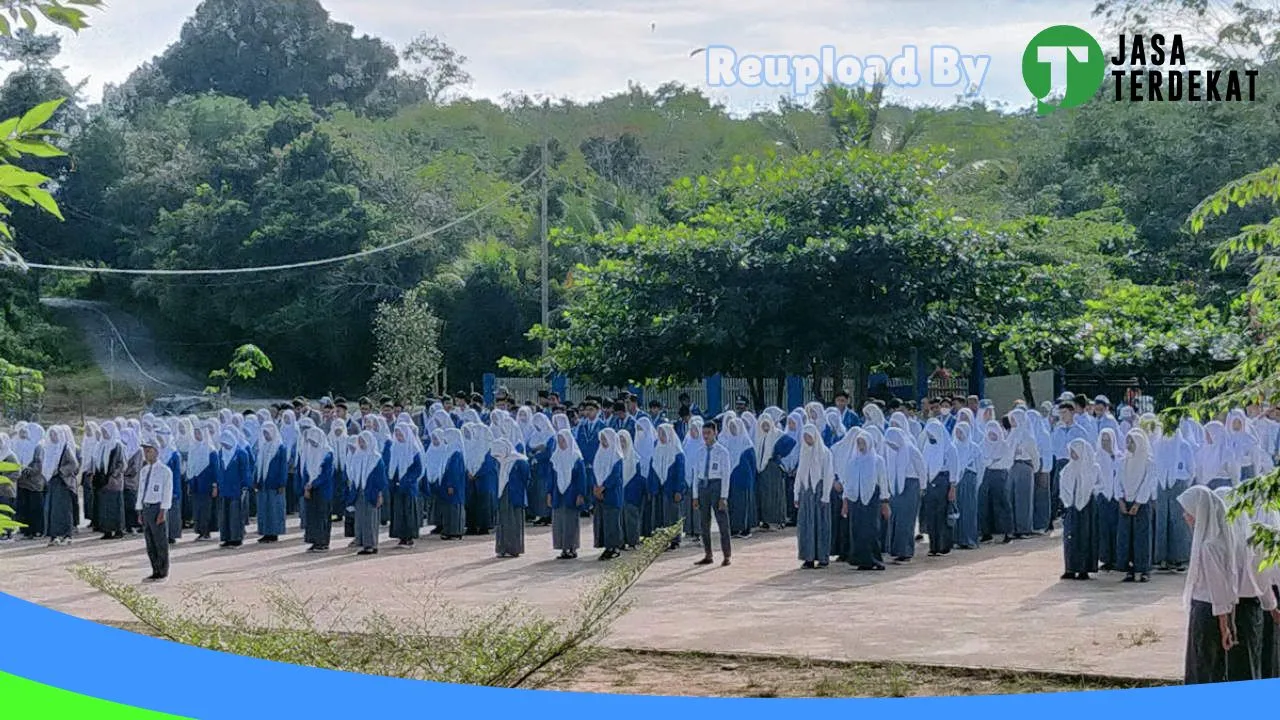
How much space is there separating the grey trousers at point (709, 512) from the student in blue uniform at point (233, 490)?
4.78 m

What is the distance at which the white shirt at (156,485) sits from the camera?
39.1 ft

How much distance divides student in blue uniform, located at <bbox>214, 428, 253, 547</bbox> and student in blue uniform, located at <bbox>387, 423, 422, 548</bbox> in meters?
1.48

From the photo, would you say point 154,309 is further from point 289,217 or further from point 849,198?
point 849,198

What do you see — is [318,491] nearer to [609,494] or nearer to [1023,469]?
[609,494]

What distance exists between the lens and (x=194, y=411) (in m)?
19.6

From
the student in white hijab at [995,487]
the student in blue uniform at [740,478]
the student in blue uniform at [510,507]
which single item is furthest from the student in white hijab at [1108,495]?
the student in blue uniform at [510,507]

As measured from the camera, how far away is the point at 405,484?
48.2 feet

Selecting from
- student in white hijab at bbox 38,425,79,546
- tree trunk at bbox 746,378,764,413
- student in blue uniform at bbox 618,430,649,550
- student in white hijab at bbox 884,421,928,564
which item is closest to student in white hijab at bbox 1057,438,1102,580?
student in white hijab at bbox 884,421,928,564

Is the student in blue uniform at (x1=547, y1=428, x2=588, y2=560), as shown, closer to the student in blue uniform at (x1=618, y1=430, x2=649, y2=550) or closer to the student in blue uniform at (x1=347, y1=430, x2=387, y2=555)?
the student in blue uniform at (x1=618, y1=430, x2=649, y2=550)

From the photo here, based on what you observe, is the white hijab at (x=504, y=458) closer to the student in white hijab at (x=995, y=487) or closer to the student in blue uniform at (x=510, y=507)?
the student in blue uniform at (x=510, y=507)

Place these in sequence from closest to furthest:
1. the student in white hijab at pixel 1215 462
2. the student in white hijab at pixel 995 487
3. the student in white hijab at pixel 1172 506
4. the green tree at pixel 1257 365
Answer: the green tree at pixel 1257 365
the student in white hijab at pixel 1172 506
the student in white hijab at pixel 1215 462
the student in white hijab at pixel 995 487

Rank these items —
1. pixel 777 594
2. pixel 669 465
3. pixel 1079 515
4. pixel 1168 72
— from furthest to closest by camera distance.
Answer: pixel 669 465, pixel 1079 515, pixel 777 594, pixel 1168 72

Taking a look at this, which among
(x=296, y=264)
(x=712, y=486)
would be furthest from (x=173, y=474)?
(x=712, y=486)

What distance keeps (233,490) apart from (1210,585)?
34.6 feet
